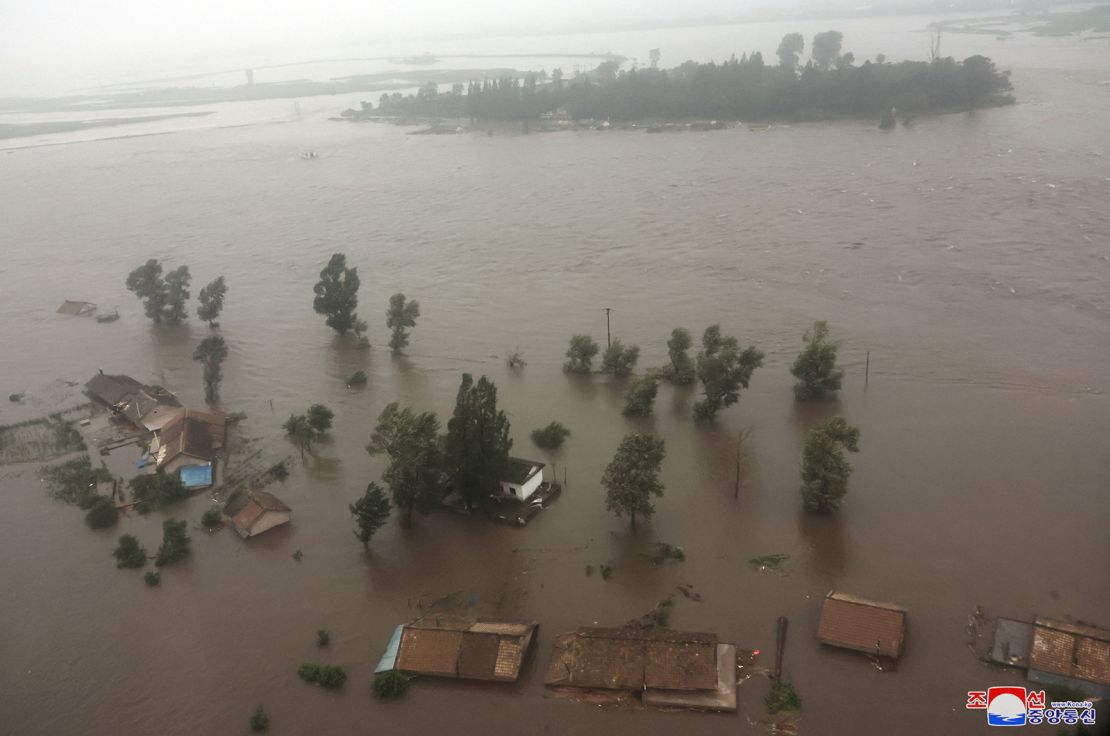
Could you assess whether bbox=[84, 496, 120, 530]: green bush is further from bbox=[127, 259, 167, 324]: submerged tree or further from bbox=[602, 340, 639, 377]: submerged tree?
bbox=[127, 259, 167, 324]: submerged tree

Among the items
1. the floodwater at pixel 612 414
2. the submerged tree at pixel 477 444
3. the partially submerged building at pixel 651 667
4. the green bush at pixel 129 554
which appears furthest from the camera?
the green bush at pixel 129 554

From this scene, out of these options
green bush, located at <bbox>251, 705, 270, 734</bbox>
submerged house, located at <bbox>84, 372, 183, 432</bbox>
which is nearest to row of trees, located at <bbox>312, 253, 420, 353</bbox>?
submerged house, located at <bbox>84, 372, 183, 432</bbox>

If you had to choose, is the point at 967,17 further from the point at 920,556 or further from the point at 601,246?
the point at 920,556

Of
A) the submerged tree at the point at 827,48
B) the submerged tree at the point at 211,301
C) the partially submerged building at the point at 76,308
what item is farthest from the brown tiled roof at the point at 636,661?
the submerged tree at the point at 827,48

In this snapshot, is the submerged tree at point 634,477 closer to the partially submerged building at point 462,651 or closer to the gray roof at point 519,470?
the gray roof at point 519,470

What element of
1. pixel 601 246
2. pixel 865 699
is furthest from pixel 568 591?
pixel 601 246

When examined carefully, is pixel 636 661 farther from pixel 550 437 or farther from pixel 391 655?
pixel 550 437

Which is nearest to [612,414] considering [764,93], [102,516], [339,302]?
[339,302]
